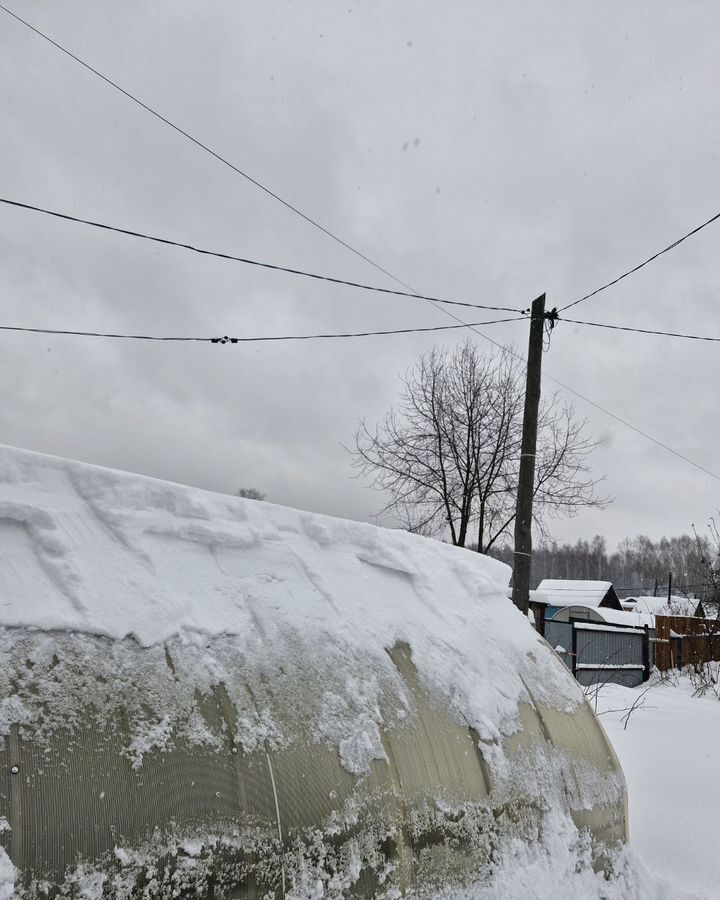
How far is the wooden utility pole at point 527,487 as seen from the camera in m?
9.38

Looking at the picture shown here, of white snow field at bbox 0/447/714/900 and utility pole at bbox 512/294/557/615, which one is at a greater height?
utility pole at bbox 512/294/557/615

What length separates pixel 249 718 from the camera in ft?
8.64

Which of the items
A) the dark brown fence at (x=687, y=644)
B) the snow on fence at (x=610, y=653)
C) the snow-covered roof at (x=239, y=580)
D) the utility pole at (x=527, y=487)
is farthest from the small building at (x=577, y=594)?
the snow-covered roof at (x=239, y=580)

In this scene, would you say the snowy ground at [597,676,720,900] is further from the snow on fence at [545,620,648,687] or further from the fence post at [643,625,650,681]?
the fence post at [643,625,650,681]

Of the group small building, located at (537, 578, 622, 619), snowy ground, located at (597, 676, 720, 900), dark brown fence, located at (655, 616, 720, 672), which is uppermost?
small building, located at (537, 578, 622, 619)

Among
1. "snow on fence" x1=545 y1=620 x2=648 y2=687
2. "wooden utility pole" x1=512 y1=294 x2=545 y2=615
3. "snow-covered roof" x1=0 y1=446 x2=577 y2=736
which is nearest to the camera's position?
"snow-covered roof" x1=0 y1=446 x2=577 y2=736

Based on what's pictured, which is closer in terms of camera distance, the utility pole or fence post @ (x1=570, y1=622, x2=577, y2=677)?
the utility pole

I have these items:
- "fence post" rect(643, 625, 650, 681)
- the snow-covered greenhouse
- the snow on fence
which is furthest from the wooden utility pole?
"fence post" rect(643, 625, 650, 681)

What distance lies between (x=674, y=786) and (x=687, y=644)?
40.1ft

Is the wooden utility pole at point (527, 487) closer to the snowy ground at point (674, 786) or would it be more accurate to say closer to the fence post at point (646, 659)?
the snowy ground at point (674, 786)

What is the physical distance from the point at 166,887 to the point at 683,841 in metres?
4.41

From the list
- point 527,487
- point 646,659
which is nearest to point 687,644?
point 646,659

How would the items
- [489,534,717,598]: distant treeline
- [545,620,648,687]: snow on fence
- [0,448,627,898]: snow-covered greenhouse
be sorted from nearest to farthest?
[0,448,627,898]: snow-covered greenhouse → [545,620,648,687]: snow on fence → [489,534,717,598]: distant treeline

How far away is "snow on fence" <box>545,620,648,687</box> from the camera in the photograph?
48.2 feet
